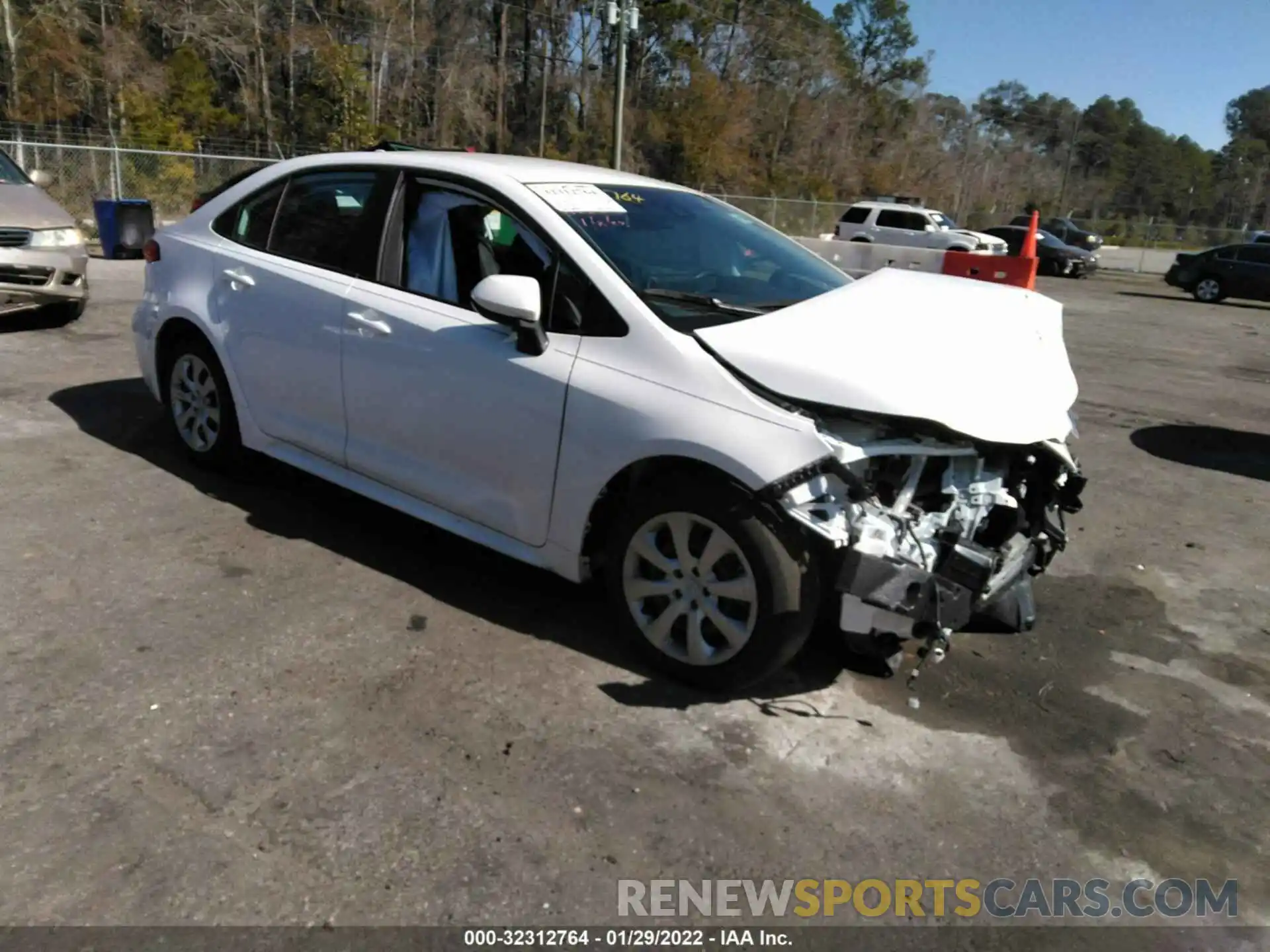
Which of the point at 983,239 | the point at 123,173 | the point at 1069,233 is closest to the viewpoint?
the point at 123,173

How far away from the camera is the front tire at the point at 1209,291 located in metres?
23.8

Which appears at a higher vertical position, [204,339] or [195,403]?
[204,339]

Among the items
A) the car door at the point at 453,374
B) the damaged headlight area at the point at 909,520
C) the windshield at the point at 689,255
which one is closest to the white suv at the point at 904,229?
the windshield at the point at 689,255

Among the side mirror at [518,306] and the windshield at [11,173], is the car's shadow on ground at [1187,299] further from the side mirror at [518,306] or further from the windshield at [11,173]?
the side mirror at [518,306]

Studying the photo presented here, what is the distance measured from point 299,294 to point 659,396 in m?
2.05

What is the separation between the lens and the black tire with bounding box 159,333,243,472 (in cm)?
498

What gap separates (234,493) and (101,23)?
2843 cm

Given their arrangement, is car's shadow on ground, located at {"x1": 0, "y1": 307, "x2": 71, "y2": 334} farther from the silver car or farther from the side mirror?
the side mirror

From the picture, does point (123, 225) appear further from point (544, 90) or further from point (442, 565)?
point (544, 90)

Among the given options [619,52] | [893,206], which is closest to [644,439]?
[619,52]

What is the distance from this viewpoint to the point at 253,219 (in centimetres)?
492

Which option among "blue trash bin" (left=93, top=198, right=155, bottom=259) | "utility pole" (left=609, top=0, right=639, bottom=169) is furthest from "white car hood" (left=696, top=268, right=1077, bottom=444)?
"utility pole" (left=609, top=0, right=639, bottom=169)

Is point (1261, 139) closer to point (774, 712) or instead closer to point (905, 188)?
point (905, 188)

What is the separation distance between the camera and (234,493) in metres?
5.11
